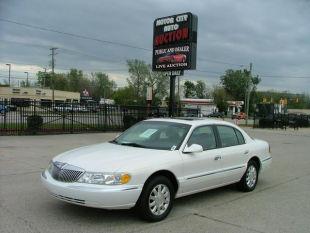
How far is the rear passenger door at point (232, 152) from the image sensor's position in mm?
7672

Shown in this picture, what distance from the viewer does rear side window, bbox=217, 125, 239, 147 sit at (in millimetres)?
7875

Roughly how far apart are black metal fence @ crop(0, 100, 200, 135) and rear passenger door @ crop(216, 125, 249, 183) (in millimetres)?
12779

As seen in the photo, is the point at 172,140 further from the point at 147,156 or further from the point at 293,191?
the point at 293,191

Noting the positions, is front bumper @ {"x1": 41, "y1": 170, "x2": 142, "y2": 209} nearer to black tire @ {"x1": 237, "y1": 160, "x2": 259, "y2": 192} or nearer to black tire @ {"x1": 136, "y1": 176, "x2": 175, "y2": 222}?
black tire @ {"x1": 136, "y1": 176, "x2": 175, "y2": 222}

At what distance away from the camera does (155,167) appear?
6.13 metres

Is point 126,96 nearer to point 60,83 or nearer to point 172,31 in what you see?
point 60,83

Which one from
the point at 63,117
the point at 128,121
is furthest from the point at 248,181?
the point at 128,121

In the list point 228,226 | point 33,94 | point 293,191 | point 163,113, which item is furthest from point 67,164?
point 33,94

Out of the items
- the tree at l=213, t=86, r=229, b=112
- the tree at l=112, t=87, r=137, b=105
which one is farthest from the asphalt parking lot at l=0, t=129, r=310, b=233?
the tree at l=213, t=86, r=229, b=112

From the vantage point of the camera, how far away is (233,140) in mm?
8172

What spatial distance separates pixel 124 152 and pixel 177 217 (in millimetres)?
1225

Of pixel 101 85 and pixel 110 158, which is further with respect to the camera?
pixel 101 85

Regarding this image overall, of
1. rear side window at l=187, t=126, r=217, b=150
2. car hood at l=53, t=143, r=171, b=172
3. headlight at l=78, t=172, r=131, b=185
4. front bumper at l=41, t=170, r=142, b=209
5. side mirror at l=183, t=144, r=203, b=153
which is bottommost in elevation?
front bumper at l=41, t=170, r=142, b=209

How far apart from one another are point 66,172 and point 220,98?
123m
